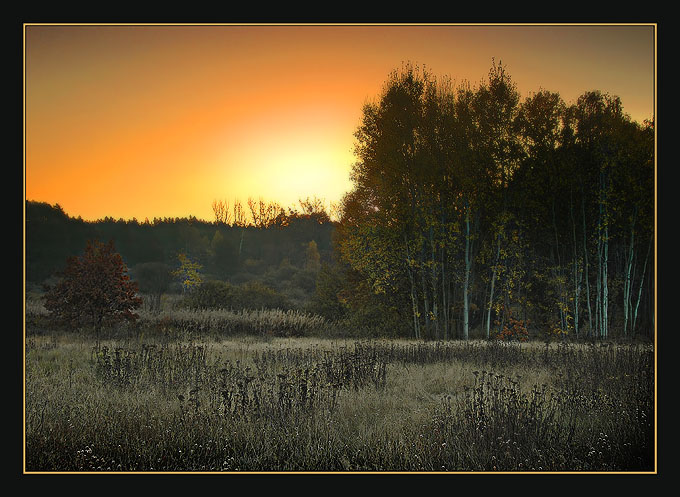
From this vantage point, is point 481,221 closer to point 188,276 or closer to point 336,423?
point 336,423

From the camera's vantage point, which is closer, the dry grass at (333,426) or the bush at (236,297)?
the dry grass at (333,426)

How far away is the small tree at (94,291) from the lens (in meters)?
12.1

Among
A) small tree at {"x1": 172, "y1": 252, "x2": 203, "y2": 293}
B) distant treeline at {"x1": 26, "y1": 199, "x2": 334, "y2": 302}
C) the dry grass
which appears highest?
distant treeline at {"x1": 26, "y1": 199, "x2": 334, "y2": 302}

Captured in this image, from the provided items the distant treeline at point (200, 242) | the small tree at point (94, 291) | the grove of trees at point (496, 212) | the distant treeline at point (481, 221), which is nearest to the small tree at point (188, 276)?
the distant treeline at point (200, 242)

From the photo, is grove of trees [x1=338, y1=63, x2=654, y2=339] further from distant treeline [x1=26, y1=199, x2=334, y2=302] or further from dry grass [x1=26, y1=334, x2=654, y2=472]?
dry grass [x1=26, y1=334, x2=654, y2=472]

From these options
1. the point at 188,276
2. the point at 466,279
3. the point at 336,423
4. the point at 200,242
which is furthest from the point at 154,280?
the point at 336,423

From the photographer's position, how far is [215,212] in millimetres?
11125

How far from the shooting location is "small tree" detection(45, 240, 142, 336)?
12.1 meters

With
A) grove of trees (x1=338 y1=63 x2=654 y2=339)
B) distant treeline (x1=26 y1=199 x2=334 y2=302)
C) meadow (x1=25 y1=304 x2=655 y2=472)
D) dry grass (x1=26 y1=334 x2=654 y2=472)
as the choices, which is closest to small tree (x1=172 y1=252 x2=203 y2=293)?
distant treeline (x1=26 y1=199 x2=334 y2=302)

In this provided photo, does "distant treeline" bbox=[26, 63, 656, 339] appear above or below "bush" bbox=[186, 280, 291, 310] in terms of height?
above

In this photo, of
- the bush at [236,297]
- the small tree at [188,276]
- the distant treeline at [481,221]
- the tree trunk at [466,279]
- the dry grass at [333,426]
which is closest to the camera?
the dry grass at [333,426]

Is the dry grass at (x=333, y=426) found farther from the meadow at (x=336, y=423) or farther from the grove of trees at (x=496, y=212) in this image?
the grove of trees at (x=496, y=212)

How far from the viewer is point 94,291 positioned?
13516 millimetres

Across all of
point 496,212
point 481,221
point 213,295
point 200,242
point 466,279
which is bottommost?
point 213,295
